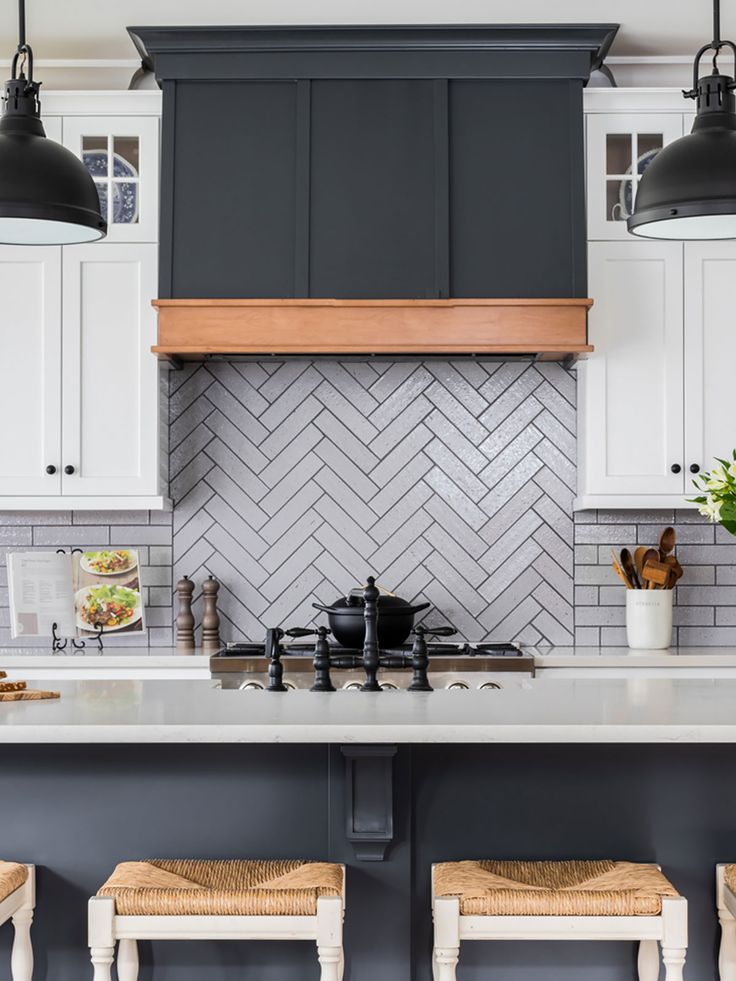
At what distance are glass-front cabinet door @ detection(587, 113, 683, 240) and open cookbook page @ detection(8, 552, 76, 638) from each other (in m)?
2.35

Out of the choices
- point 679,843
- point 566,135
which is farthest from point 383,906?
point 566,135

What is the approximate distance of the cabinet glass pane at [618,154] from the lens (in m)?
4.17

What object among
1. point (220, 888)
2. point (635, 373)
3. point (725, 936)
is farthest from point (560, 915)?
point (635, 373)

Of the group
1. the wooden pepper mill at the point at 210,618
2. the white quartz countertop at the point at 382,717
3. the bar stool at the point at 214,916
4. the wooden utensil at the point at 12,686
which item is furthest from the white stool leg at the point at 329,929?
the wooden pepper mill at the point at 210,618

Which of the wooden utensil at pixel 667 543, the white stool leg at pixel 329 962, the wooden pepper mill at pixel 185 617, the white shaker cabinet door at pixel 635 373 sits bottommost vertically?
the white stool leg at pixel 329 962

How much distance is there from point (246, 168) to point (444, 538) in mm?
1575

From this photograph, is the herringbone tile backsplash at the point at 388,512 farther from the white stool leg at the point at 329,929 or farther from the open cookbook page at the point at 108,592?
the white stool leg at the point at 329,929

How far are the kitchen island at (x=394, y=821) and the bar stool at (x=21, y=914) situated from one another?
0.08 meters

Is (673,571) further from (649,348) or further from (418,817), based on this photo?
(418,817)

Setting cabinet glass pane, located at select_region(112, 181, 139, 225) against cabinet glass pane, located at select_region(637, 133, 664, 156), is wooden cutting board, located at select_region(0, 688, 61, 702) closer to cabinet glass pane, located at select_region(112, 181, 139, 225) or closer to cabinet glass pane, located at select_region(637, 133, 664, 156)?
cabinet glass pane, located at select_region(112, 181, 139, 225)

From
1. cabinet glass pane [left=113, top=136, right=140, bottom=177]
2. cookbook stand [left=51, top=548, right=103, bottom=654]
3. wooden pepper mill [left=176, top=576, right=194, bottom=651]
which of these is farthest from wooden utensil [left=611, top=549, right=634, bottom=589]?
cabinet glass pane [left=113, top=136, right=140, bottom=177]

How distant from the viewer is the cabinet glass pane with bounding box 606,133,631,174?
164 inches

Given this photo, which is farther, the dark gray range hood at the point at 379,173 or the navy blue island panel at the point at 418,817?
the dark gray range hood at the point at 379,173

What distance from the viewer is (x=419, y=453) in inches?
176
